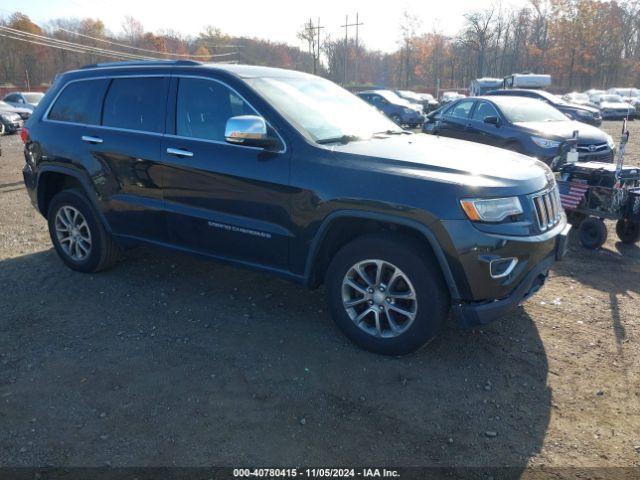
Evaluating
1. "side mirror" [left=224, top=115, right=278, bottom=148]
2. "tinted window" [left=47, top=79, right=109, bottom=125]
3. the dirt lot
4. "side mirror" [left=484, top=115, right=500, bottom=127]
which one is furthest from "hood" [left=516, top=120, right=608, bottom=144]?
"tinted window" [left=47, top=79, right=109, bottom=125]

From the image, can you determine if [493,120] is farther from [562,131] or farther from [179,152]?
[179,152]

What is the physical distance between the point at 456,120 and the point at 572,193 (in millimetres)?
4881

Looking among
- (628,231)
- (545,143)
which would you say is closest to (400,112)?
(545,143)

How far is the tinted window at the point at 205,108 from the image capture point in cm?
403

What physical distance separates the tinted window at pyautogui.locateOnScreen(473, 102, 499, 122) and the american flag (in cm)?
411

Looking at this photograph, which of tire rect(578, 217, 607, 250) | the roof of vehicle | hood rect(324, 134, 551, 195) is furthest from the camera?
tire rect(578, 217, 607, 250)

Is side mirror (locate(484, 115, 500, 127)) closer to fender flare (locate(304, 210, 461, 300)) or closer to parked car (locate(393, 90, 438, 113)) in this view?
fender flare (locate(304, 210, 461, 300))

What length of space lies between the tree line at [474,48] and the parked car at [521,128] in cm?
5043

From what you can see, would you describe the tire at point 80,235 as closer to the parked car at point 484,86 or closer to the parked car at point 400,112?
the parked car at point 400,112

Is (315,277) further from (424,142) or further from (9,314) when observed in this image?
(9,314)

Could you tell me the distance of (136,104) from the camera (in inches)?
179

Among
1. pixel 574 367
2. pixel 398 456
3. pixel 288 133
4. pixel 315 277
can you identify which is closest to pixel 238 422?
pixel 398 456

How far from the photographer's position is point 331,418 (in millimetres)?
2979

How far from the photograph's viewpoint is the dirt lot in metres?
2.73
